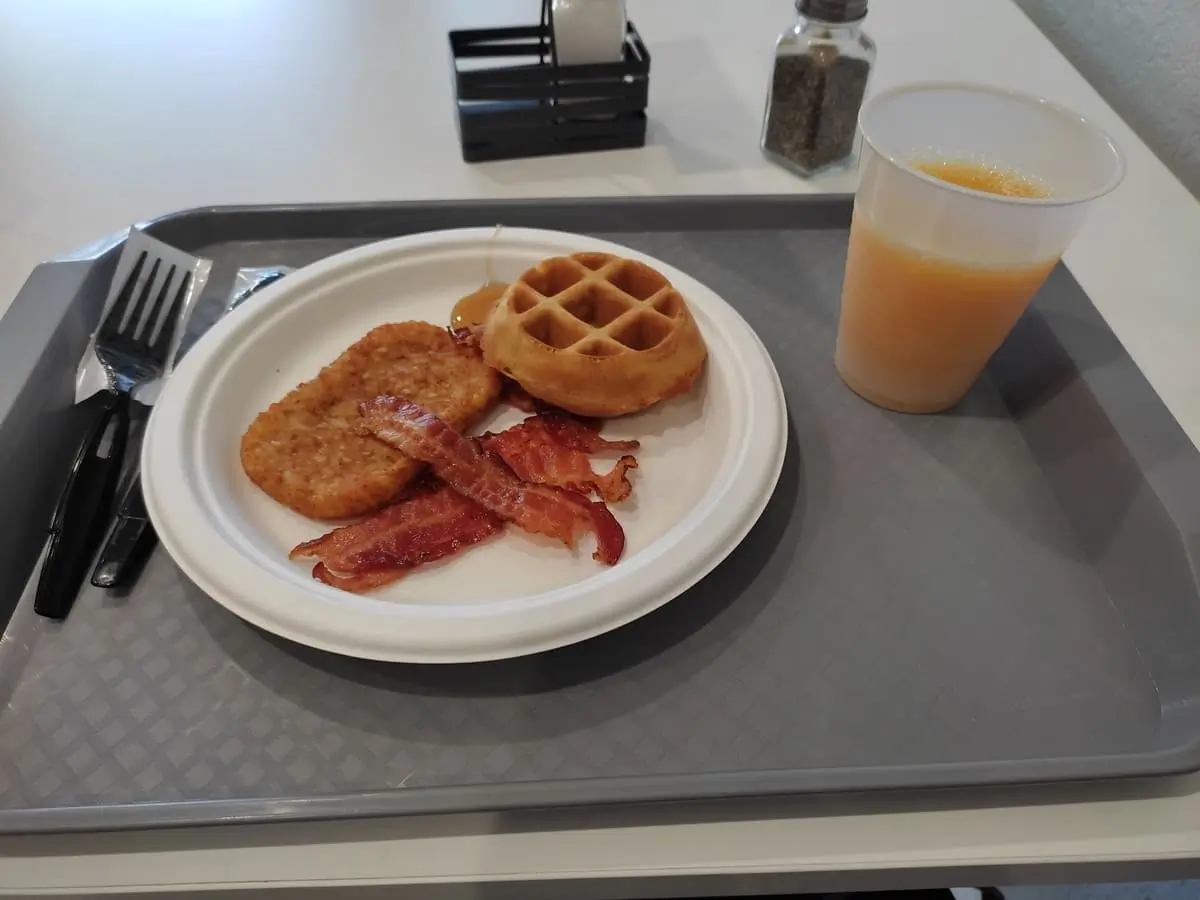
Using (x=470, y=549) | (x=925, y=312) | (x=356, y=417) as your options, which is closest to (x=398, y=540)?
(x=470, y=549)

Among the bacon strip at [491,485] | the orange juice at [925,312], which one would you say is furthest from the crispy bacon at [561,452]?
the orange juice at [925,312]

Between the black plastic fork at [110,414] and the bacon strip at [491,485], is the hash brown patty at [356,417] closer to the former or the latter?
the bacon strip at [491,485]

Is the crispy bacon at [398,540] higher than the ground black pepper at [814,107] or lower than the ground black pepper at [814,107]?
lower

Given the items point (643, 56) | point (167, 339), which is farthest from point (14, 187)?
point (643, 56)

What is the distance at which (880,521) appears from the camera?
2.80 ft

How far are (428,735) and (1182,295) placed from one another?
1.08m

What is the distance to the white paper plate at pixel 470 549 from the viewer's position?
685 millimetres

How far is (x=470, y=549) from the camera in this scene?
817 mm

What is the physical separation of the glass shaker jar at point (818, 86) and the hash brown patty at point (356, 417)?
0.66 meters

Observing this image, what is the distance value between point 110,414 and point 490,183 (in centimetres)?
65

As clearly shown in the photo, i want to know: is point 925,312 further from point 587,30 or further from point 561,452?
point 587,30

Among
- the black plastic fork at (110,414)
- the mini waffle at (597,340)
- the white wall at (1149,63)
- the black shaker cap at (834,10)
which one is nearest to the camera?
the black plastic fork at (110,414)

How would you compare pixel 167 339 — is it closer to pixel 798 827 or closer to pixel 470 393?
pixel 470 393

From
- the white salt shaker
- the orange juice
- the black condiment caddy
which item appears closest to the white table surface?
the black condiment caddy
